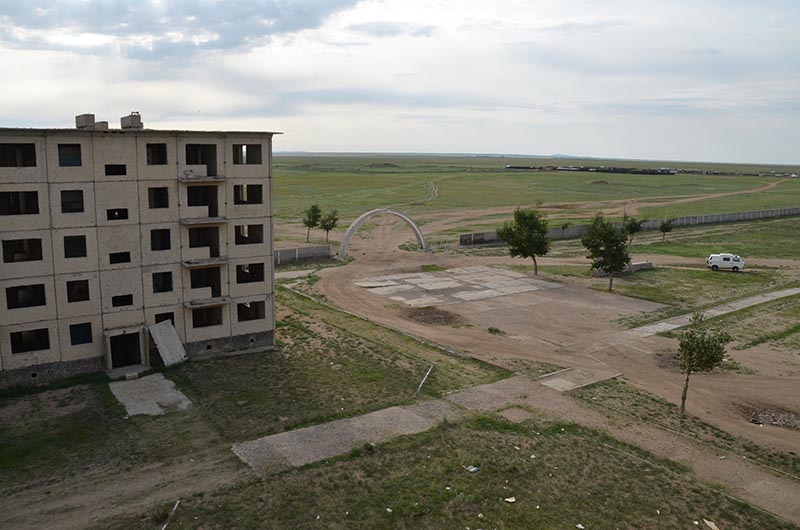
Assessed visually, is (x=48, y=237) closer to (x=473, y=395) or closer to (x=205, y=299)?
(x=205, y=299)

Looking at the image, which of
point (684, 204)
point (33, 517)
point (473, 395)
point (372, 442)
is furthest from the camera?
point (684, 204)

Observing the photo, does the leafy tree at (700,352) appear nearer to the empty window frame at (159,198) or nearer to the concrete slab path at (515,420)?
the concrete slab path at (515,420)

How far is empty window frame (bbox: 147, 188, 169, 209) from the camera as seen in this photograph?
35.2 meters

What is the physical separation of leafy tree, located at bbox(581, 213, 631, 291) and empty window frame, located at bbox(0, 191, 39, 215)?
4316 cm

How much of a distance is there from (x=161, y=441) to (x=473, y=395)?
46.8 ft

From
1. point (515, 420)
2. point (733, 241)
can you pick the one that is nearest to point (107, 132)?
point (515, 420)

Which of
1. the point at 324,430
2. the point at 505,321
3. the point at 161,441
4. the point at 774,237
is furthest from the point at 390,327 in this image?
the point at 774,237

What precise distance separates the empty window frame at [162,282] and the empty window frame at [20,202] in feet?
22.1

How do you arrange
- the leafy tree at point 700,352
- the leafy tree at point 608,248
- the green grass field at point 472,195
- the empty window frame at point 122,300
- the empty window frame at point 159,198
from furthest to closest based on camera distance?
the green grass field at point 472,195 < the leafy tree at point 608,248 < the empty window frame at point 159,198 < the empty window frame at point 122,300 < the leafy tree at point 700,352

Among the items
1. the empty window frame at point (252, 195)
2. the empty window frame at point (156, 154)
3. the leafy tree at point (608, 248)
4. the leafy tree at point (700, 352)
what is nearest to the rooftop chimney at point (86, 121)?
the empty window frame at point (156, 154)

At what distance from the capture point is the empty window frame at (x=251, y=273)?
127ft

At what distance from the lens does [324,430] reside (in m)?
26.8

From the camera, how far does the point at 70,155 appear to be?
32.4 metres

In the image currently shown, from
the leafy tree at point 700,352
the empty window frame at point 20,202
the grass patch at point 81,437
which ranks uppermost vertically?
the empty window frame at point 20,202
